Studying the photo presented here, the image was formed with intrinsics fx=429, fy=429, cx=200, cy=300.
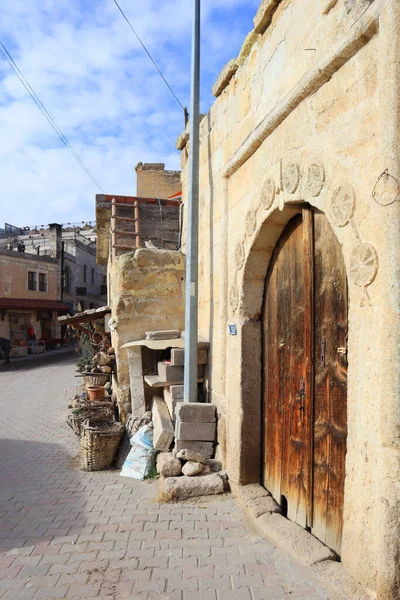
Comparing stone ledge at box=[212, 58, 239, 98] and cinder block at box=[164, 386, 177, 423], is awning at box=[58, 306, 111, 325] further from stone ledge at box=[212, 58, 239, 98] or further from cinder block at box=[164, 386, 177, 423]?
stone ledge at box=[212, 58, 239, 98]

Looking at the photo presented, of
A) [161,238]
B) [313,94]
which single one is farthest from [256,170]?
[161,238]

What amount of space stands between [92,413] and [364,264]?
188 inches

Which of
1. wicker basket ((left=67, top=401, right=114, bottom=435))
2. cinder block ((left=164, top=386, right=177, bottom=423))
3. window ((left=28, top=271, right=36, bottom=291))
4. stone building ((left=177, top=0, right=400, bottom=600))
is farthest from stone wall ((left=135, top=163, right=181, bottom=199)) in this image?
window ((left=28, top=271, right=36, bottom=291))

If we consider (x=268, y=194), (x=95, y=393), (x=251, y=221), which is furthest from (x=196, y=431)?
(x=95, y=393)

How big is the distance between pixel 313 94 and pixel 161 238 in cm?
648

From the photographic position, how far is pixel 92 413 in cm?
604

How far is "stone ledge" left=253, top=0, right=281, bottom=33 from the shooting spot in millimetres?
3428

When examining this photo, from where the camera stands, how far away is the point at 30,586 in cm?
267

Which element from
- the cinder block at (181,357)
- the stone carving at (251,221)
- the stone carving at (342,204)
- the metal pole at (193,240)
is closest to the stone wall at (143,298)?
the cinder block at (181,357)

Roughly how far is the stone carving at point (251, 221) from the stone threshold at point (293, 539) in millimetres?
2295

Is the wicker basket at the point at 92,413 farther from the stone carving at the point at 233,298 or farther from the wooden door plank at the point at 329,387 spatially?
the wooden door plank at the point at 329,387

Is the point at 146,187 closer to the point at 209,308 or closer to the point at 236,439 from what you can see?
the point at 209,308

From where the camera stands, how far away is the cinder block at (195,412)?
466cm

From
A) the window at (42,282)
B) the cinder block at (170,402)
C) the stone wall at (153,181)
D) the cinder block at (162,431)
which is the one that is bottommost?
the cinder block at (162,431)
